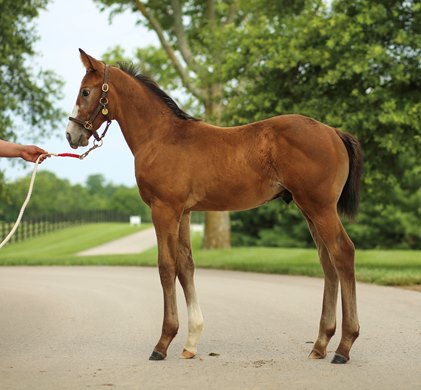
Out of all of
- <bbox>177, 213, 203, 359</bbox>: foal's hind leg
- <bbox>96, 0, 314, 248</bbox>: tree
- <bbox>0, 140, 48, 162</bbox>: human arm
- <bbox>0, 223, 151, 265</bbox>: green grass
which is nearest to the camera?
<bbox>0, 140, 48, 162</bbox>: human arm

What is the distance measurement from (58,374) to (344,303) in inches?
106

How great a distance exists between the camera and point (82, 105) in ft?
23.6

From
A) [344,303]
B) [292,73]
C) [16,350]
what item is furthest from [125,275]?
[344,303]

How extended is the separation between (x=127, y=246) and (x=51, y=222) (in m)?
17.2

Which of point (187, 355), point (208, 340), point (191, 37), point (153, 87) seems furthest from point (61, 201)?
point (187, 355)

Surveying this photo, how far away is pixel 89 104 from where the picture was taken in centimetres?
720

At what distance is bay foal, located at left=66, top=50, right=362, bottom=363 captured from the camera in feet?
22.6

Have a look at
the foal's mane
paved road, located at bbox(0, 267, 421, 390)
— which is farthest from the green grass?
the foal's mane

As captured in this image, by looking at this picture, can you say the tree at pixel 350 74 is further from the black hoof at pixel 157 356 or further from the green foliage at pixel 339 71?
the black hoof at pixel 157 356

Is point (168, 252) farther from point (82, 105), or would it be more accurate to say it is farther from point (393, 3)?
point (393, 3)

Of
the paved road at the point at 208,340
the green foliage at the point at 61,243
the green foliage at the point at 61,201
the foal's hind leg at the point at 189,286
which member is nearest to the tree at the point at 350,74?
the paved road at the point at 208,340

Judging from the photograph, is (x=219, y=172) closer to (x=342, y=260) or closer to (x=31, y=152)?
(x=342, y=260)

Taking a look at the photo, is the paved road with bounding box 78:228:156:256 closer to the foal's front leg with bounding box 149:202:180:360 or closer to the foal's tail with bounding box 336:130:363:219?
the foal's front leg with bounding box 149:202:180:360

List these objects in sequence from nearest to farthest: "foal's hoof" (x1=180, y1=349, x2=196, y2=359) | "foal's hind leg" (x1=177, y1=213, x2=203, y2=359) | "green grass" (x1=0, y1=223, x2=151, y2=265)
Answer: "foal's hoof" (x1=180, y1=349, x2=196, y2=359) < "foal's hind leg" (x1=177, y1=213, x2=203, y2=359) < "green grass" (x1=0, y1=223, x2=151, y2=265)
